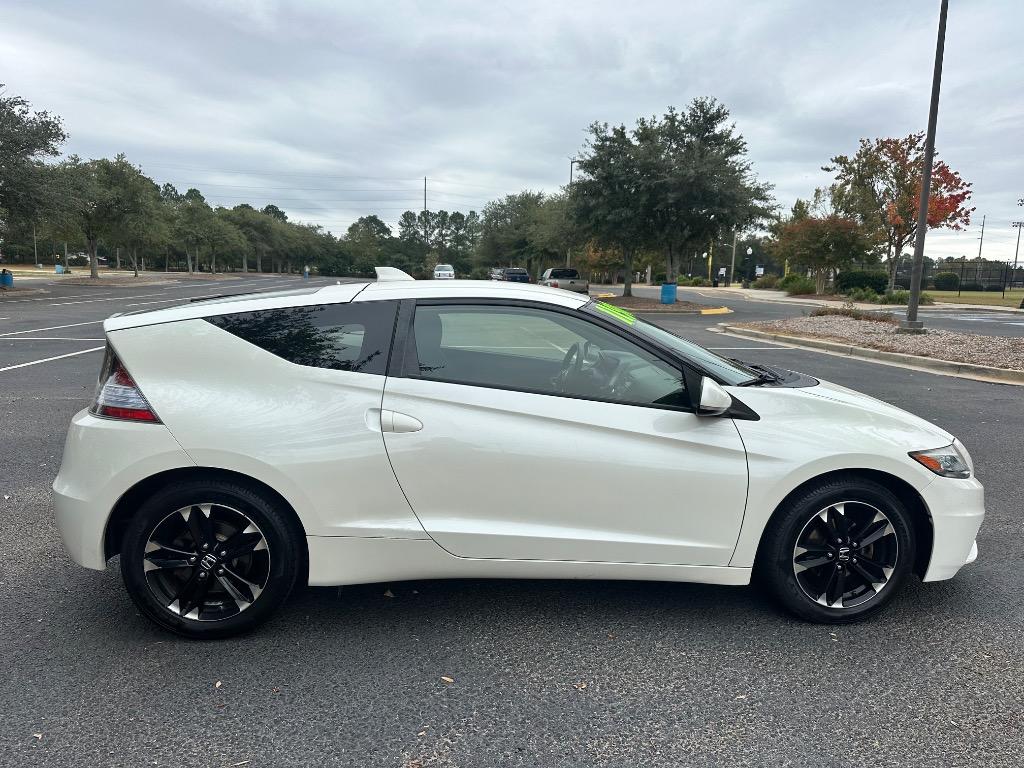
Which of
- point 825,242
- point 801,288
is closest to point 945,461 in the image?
point 825,242

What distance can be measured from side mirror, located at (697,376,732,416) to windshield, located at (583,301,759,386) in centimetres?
23

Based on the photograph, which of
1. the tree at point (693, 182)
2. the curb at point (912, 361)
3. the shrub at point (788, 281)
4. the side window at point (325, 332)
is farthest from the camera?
the shrub at point (788, 281)

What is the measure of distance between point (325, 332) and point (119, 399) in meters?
0.91

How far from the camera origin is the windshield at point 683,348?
3.16 m

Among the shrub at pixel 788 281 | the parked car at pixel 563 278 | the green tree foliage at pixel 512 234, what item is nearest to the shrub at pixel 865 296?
the shrub at pixel 788 281

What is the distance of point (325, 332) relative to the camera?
309 centimetres

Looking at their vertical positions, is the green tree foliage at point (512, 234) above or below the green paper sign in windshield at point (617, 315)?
above

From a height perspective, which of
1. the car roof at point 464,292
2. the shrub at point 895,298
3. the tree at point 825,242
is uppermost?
the tree at point 825,242

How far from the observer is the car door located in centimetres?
289

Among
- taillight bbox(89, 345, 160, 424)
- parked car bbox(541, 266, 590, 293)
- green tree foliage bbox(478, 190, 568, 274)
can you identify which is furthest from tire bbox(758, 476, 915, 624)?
green tree foliage bbox(478, 190, 568, 274)

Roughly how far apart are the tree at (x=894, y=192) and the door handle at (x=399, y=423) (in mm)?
38438

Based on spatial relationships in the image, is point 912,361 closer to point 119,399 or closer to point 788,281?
point 119,399

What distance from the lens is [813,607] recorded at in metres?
3.12

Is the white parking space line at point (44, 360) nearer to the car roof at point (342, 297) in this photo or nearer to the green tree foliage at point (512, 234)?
the car roof at point (342, 297)
